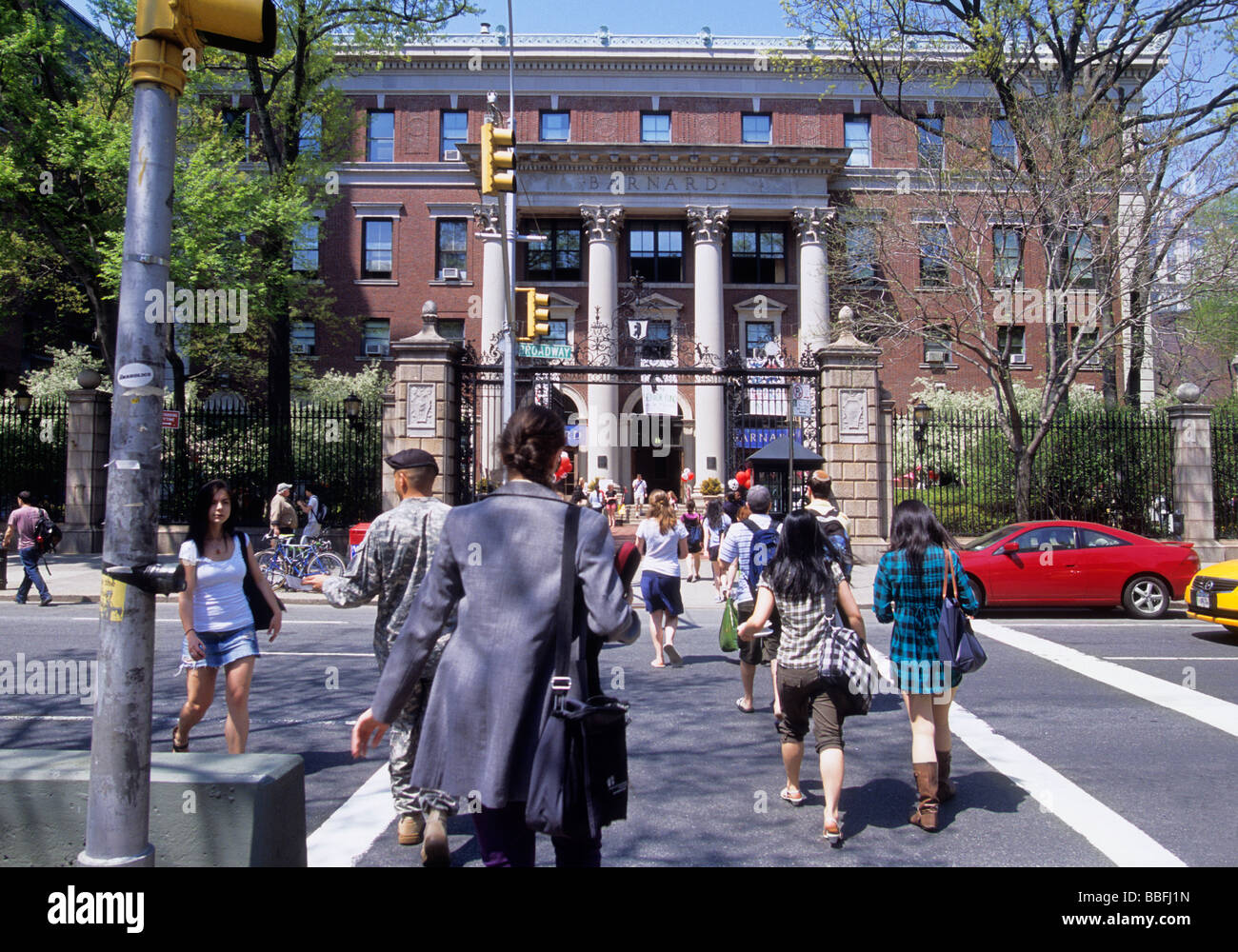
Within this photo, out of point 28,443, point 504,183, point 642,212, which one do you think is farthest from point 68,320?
point 504,183

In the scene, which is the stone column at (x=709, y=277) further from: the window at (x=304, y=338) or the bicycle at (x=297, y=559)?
the bicycle at (x=297, y=559)

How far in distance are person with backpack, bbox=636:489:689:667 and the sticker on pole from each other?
6.27 m

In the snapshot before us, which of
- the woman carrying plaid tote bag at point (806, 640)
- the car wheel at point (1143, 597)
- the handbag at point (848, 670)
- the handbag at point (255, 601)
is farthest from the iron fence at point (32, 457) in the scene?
the car wheel at point (1143, 597)

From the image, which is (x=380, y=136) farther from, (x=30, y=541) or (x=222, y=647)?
(x=222, y=647)

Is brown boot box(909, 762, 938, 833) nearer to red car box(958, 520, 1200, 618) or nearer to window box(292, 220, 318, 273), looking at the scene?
red car box(958, 520, 1200, 618)

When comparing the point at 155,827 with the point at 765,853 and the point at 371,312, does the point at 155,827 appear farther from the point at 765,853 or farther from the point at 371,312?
the point at 371,312

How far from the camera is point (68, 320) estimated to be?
37.7 meters

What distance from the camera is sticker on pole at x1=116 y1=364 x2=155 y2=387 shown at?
9.68ft

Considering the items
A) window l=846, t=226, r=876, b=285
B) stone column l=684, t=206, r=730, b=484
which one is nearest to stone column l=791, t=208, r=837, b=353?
stone column l=684, t=206, r=730, b=484

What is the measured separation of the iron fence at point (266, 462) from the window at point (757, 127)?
81.2 feet

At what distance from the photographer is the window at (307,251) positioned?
98.1 feet

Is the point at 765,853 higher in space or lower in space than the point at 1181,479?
lower

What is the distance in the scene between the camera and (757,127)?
38969mm
